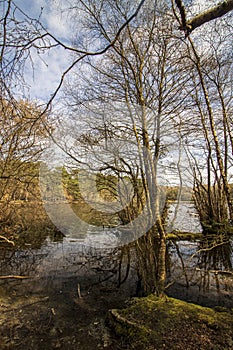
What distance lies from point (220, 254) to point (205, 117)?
11.9 feet

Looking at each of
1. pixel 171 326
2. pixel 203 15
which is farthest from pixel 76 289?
pixel 203 15

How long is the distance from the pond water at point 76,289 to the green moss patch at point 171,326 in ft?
0.69

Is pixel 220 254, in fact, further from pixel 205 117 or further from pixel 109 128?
pixel 109 128

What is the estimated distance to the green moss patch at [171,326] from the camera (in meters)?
2.06

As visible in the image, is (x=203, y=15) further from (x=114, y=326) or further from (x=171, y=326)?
(x=114, y=326)

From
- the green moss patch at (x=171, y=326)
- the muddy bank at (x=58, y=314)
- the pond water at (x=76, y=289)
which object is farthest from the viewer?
the pond water at (x=76, y=289)

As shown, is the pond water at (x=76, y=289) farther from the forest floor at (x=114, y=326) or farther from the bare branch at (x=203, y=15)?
the bare branch at (x=203, y=15)

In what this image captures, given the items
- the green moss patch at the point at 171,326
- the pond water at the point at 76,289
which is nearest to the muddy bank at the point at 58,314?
the pond water at the point at 76,289

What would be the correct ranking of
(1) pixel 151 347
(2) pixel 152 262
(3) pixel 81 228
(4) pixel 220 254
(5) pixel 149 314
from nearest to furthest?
(1) pixel 151 347
(5) pixel 149 314
(2) pixel 152 262
(4) pixel 220 254
(3) pixel 81 228

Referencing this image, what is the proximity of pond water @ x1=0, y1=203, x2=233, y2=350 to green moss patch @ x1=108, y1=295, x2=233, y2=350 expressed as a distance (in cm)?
21

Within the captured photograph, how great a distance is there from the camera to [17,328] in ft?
8.64

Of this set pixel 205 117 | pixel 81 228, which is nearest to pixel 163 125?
pixel 205 117

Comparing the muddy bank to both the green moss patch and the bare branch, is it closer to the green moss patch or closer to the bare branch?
the green moss patch

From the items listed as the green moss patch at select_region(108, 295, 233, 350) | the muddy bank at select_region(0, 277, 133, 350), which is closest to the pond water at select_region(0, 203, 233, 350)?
the muddy bank at select_region(0, 277, 133, 350)
